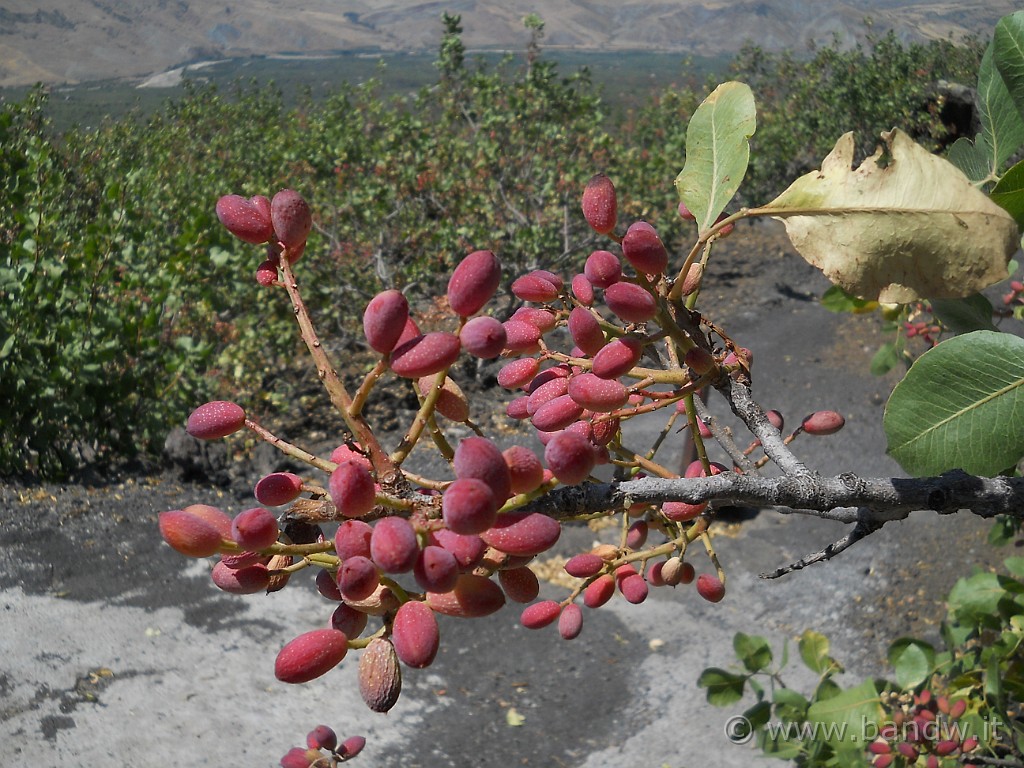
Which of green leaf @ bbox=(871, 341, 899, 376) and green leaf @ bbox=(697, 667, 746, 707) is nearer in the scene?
green leaf @ bbox=(697, 667, 746, 707)

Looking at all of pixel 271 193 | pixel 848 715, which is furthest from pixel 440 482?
pixel 271 193

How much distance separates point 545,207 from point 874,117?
350cm

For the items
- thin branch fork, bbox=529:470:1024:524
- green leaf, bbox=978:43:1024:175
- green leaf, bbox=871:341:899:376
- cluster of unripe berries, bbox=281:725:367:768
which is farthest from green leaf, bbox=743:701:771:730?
green leaf, bbox=978:43:1024:175

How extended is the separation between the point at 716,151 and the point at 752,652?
133cm

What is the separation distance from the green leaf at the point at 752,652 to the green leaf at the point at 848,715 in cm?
17

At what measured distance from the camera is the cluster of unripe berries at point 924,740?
1323 mm

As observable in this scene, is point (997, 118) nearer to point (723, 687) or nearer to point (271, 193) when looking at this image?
point (723, 687)

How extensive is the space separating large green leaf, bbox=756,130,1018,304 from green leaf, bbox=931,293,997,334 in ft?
0.57

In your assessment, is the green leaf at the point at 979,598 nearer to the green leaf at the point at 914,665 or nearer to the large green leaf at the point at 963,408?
the green leaf at the point at 914,665

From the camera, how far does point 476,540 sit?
42cm

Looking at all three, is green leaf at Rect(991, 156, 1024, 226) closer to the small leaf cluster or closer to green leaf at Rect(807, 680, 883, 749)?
the small leaf cluster

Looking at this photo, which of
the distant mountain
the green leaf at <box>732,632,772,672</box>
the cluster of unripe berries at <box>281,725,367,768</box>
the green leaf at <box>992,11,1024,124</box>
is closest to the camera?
the green leaf at <box>992,11,1024,124</box>

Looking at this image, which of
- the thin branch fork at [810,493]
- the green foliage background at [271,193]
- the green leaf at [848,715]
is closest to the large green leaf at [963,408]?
the thin branch fork at [810,493]

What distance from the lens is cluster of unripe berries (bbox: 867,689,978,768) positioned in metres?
1.32
